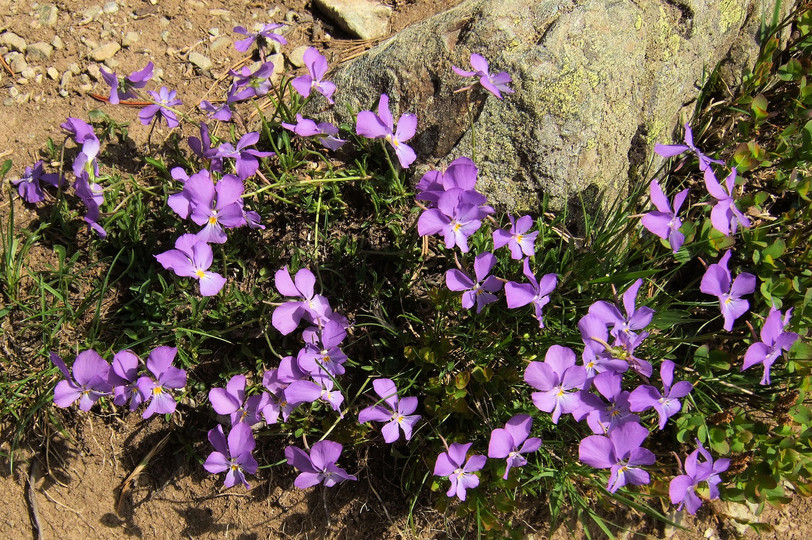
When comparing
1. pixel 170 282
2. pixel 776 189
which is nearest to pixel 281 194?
pixel 170 282

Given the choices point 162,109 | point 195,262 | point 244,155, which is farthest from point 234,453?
point 162,109

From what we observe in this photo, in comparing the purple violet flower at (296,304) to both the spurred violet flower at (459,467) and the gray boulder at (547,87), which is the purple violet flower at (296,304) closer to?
the spurred violet flower at (459,467)

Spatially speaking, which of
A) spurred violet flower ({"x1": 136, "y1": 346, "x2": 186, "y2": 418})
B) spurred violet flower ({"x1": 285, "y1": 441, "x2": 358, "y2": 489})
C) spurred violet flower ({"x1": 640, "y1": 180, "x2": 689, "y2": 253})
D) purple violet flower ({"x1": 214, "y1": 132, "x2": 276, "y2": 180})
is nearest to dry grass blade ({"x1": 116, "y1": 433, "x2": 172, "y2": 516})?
spurred violet flower ({"x1": 136, "y1": 346, "x2": 186, "y2": 418})

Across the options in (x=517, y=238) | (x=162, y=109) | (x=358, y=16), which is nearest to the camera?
(x=517, y=238)

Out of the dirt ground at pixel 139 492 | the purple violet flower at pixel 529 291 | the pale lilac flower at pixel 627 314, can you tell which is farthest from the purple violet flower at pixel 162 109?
the pale lilac flower at pixel 627 314

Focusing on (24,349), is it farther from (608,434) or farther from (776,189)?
(776,189)

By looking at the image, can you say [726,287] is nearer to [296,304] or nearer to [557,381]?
[557,381]
